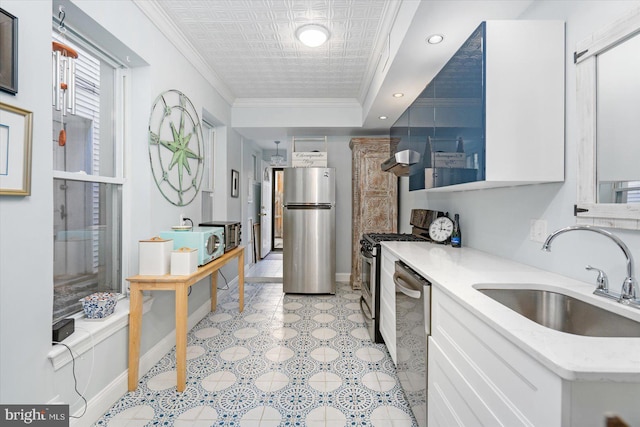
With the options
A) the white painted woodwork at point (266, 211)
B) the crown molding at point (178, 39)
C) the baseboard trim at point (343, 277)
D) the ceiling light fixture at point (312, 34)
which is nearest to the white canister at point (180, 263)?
the crown molding at point (178, 39)

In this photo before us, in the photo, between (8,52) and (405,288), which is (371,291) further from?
(8,52)

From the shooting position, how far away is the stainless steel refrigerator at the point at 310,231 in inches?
161

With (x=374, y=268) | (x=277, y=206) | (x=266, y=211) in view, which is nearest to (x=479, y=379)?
(x=374, y=268)

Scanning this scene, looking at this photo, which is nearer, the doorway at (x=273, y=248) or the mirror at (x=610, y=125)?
the mirror at (x=610, y=125)

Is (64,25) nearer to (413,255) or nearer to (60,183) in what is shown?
(60,183)

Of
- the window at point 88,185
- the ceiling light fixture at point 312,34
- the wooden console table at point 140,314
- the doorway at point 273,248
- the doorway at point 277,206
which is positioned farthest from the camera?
the doorway at point 277,206

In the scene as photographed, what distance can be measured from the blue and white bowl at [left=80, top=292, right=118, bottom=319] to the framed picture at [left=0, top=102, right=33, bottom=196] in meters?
0.78

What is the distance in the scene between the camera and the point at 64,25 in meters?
1.66

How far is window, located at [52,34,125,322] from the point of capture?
5.53 feet

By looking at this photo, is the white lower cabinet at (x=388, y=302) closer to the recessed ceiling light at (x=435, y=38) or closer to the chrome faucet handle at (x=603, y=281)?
the chrome faucet handle at (x=603, y=281)

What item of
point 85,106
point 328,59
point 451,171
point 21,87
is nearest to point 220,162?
point 328,59

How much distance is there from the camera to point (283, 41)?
2721 mm

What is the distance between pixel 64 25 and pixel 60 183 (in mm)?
854

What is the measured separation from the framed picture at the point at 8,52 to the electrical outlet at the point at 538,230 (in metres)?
2.45
